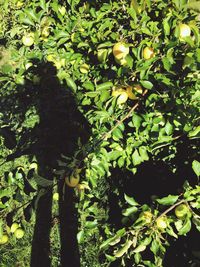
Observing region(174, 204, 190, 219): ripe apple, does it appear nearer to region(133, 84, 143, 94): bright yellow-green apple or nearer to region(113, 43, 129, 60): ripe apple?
region(133, 84, 143, 94): bright yellow-green apple

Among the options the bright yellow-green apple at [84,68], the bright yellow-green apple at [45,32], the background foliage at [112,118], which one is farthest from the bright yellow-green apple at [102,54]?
the bright yellow-green apple at [45,32]

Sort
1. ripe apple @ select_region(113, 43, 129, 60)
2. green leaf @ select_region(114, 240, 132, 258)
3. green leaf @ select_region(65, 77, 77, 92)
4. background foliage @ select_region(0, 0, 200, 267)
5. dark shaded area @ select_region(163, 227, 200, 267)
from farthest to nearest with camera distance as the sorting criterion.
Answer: dark shaded area @ select_region(163, 227, 200, 267), green leaf @ select_region(65, 77, 77, 92), ripe apple @ select_region(113, 43, 129, 60), background foliage @ select_region(0, 0, 200, 267), green leaf @ select_region(114, 240, 132, 258)

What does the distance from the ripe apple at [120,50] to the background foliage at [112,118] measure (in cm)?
4

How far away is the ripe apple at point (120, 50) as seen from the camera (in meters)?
1.82

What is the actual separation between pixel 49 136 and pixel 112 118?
987 millimetres

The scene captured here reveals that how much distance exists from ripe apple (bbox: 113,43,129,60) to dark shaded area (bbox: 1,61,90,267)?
1.44 feet

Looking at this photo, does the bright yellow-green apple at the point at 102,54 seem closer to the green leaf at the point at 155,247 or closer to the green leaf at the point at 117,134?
the green leaf at the point at 117,134

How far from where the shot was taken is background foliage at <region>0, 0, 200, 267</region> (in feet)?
5.16

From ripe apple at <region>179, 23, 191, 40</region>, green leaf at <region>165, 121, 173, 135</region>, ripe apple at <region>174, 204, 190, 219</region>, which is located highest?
ripe apple at <region>179, 23, 191, 40</region>

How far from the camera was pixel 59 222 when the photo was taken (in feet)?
9.45

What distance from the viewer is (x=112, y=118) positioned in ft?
5.82

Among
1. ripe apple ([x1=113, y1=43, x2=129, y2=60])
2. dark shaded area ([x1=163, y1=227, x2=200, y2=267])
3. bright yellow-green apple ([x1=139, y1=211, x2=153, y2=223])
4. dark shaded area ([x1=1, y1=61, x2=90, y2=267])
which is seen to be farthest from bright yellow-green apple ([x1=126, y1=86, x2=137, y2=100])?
dark shaded area ([x1=163, y1=227, x2=200, y2=267])

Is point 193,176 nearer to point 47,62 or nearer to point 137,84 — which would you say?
point 137,84

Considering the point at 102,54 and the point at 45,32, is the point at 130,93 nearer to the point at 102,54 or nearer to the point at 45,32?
the point at 102,54
